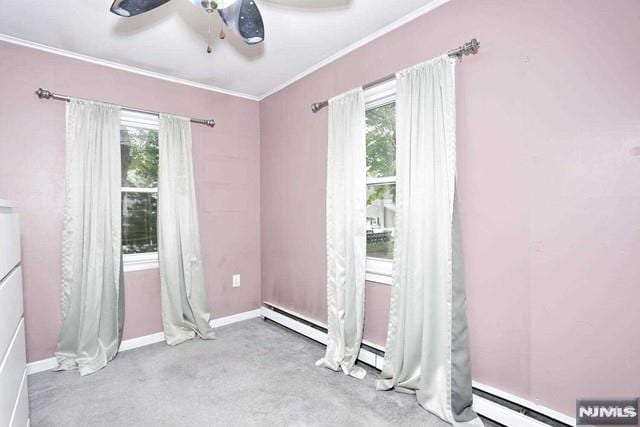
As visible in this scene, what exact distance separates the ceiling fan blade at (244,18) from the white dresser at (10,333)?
118cm

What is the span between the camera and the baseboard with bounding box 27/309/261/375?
2.43 m

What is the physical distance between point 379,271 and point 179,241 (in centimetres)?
188

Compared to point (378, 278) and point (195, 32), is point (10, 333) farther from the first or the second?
point (195, 32)

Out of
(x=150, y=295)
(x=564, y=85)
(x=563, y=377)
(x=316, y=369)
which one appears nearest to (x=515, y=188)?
(x=564, y=85)

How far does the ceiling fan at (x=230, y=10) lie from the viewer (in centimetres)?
135

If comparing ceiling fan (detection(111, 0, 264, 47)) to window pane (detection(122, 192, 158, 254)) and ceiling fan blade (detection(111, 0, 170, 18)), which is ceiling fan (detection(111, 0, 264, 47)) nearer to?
ceiling fan blade (detection(111, 0, 170, 18))

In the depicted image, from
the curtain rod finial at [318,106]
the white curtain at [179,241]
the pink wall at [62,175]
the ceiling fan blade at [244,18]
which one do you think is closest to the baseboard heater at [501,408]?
the white curtain at [179,241]

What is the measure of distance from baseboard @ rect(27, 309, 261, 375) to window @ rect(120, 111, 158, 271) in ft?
2.13

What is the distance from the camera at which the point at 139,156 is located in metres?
3.02

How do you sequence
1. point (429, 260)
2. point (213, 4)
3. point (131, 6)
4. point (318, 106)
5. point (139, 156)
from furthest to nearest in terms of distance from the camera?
point (139, 156) → point (318, 106) → point (429, 260) → point (131, 6) → point (213, 4)

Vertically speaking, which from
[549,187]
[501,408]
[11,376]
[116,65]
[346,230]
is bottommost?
[501,408]

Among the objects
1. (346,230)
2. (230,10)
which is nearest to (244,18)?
(230,10)

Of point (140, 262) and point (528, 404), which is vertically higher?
point (140, 262)

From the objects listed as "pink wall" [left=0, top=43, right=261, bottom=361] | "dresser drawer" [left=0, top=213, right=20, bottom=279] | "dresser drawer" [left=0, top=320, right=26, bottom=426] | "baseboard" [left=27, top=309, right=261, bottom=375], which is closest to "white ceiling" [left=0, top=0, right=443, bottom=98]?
"pink wall" [left=0, top=43, right=261, bottom=361]
